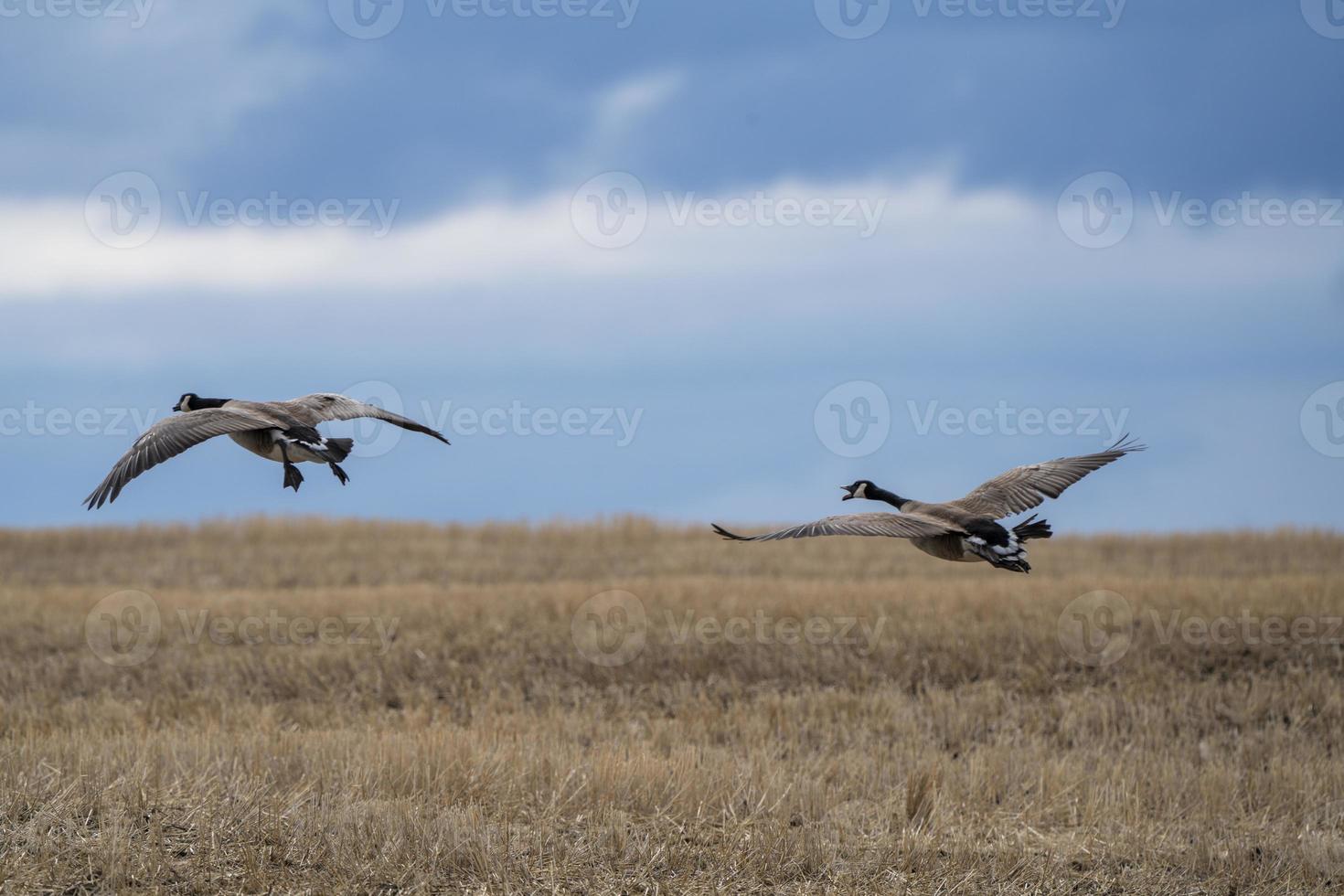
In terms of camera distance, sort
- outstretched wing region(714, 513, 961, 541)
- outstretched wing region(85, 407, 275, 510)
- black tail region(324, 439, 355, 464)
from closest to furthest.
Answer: outstretched wing region(714, 513, 961, 541), black tail region(324, 439, 355, 464), outstretched wing region(85, 407, 275, 510)

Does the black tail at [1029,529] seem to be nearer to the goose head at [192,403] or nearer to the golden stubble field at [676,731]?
the goose head at [192,403]

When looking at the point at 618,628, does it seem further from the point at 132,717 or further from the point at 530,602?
the point at 132,717

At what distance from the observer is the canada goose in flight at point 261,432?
13.9 ft

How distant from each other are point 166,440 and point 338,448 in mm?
862

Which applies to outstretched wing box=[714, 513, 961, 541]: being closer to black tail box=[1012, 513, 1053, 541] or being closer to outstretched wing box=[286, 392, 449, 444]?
black tail box=[1012, 513, 1053, 541]

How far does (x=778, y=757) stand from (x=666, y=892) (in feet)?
15.3

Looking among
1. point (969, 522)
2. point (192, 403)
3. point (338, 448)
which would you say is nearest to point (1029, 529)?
point (969, 522)

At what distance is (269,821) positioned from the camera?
938cm

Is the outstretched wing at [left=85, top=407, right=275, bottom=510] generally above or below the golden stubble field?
above

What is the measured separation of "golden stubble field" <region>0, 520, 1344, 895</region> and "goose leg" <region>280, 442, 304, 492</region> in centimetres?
540

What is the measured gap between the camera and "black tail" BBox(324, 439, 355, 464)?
4195 millimetres

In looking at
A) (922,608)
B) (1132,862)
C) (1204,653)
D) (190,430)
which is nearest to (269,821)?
(190,430)

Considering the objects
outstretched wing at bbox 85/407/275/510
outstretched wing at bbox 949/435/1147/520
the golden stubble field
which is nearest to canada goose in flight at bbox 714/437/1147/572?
outstretched wing at bbox 949/435/1147/520

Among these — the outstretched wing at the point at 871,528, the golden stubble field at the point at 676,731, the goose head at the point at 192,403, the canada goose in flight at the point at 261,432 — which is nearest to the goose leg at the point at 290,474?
the canada goose in flight at the point at 261,432
